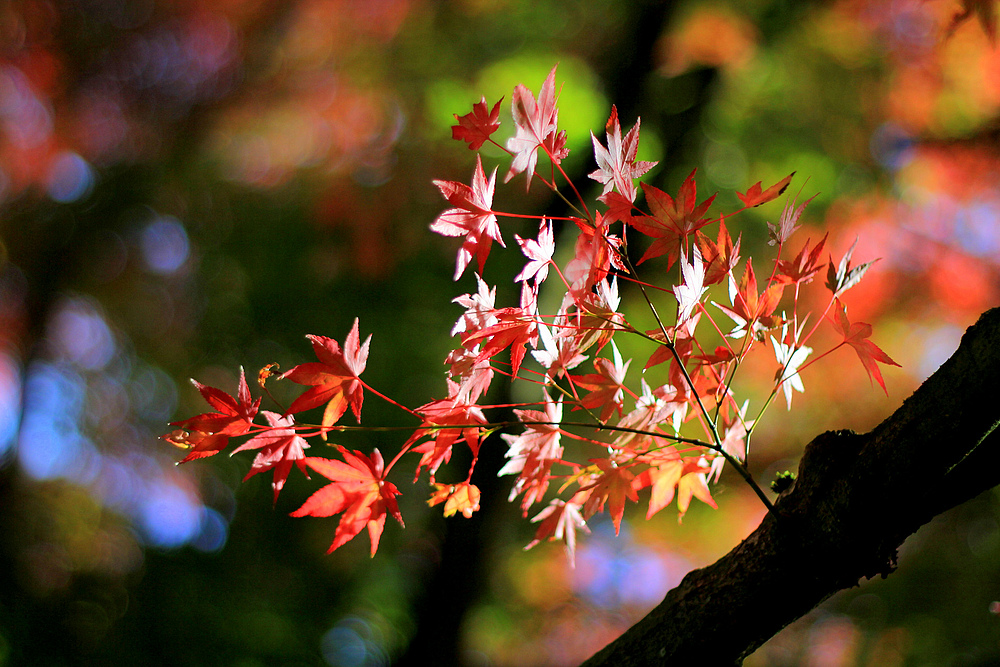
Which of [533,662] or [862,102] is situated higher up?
[862,102]

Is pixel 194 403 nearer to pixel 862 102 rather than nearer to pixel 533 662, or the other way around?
pixel 533 662

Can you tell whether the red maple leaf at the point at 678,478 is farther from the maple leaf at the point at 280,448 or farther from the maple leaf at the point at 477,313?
the maple leaf at the point at 280,448

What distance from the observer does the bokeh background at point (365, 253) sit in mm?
1938

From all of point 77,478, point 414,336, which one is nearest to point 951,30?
point 414,336

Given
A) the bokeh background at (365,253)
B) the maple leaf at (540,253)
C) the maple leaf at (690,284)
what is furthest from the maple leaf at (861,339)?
the bokeh background at (365,253)

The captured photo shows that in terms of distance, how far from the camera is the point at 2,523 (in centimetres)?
219

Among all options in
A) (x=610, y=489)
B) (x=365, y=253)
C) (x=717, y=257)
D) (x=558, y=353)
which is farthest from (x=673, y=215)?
(x=365, y=253)

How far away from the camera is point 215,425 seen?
1.58ft

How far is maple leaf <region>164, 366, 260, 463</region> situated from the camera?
18.5 inches

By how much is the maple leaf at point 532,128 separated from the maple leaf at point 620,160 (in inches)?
1.3

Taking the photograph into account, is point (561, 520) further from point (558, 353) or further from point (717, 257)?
point (717, 257)

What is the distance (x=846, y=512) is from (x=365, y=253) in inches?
81.5

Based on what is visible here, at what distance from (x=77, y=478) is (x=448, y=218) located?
273cm

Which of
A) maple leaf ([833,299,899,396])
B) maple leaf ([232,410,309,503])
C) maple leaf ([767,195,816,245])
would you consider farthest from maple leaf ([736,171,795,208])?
maple leaf ([232,410,309,503])
